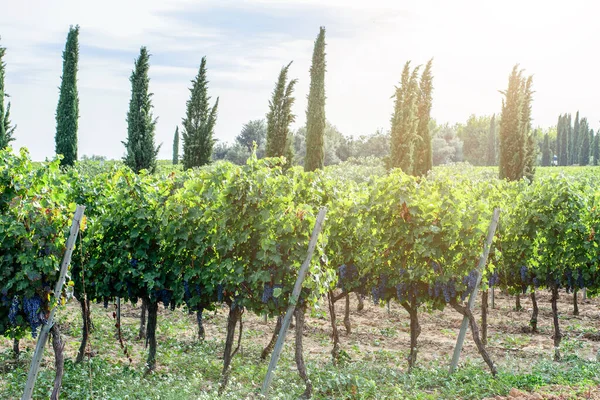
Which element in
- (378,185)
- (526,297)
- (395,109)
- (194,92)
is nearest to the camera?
(378,185)

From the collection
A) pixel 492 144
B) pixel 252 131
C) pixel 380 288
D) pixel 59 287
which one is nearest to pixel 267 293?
pixel 59 287

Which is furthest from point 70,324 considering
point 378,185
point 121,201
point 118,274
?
point 378,185

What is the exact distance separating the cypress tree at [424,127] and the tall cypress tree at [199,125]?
11.7m

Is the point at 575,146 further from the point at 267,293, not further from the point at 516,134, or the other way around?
the point at 267,293

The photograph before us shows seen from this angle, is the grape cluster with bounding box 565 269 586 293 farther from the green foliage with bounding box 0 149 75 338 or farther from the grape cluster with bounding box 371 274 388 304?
the green foliage with bounding box 0 149 75 338

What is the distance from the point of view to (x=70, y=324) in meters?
12.3

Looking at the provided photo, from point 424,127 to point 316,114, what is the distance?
7763mm

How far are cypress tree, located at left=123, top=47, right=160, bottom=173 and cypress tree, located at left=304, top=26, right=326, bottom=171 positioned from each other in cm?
865

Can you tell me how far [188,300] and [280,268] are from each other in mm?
1573

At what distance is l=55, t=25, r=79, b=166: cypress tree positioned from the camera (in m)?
35.4

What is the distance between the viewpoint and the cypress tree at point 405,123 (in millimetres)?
31078

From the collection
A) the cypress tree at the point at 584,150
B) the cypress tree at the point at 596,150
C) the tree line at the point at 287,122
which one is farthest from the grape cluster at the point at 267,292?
the cypress tree at the point at 596,150

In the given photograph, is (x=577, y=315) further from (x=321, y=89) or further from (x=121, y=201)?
(x=321, y=89)

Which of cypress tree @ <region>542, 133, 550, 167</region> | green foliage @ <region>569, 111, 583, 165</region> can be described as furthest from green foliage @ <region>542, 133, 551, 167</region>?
green foliage @ <region>569, 111, 583, 165</region>
